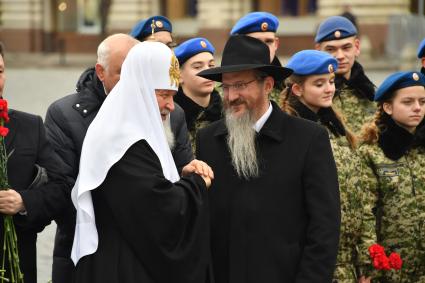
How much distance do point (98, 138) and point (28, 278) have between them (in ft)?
3.17

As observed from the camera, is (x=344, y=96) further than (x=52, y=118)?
Yes

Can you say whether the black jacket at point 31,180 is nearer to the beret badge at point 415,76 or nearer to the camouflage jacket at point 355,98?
the beret badge at point 415,76

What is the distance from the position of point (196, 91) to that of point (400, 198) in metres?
1.64

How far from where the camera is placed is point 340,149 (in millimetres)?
5758

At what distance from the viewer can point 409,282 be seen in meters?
5.85

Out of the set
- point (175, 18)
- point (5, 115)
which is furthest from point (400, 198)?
point (175, 18)

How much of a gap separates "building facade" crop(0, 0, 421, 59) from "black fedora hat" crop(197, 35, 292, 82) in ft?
91.4

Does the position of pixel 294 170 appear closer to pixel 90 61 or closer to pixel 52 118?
pixel 52 118

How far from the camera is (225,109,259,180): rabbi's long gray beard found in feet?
14.8

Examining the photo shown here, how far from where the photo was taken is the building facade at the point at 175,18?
A: 108 ft

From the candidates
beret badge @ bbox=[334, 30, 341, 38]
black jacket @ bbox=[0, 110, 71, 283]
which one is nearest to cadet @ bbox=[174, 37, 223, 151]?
beret badge @ bbox=[334, 30, 341, 38]

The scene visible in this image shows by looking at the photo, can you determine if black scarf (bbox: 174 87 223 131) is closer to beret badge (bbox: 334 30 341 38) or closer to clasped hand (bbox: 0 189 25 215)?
beret badge (bbox: 334 30 341 38)

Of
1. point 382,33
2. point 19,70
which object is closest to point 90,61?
point 19,70

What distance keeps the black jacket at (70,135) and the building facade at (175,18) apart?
27420mm
